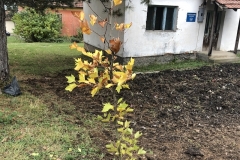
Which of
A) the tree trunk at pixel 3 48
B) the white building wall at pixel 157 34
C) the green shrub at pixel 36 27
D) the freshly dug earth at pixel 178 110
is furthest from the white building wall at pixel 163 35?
the green shrub at pixel 36 27

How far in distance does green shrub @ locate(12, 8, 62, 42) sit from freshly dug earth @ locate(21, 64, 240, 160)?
10.8m

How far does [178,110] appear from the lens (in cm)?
565

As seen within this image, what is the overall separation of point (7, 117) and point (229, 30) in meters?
11.2

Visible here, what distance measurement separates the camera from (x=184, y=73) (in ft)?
29.2

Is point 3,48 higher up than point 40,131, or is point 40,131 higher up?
point 3,48

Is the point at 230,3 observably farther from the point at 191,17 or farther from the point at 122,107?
the point at 122,107

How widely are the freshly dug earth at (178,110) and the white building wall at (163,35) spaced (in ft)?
5.86

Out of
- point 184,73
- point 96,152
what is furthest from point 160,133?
point 184,73

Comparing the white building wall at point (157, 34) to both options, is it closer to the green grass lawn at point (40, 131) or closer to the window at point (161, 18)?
the window at point (161, 18)

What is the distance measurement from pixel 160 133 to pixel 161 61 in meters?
6.46

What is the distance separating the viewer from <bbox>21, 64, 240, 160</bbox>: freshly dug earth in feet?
13.6

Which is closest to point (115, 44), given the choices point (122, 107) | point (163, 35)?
point (122, 107)

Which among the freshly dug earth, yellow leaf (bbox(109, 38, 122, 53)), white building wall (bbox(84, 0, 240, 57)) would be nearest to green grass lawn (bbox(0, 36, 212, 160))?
the freshly dug earth

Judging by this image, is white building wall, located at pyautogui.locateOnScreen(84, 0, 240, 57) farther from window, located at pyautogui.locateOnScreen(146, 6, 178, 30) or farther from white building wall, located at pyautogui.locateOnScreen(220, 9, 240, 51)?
window, located at pyautogui.locateOnScreen(146, 6, 178, 30)
